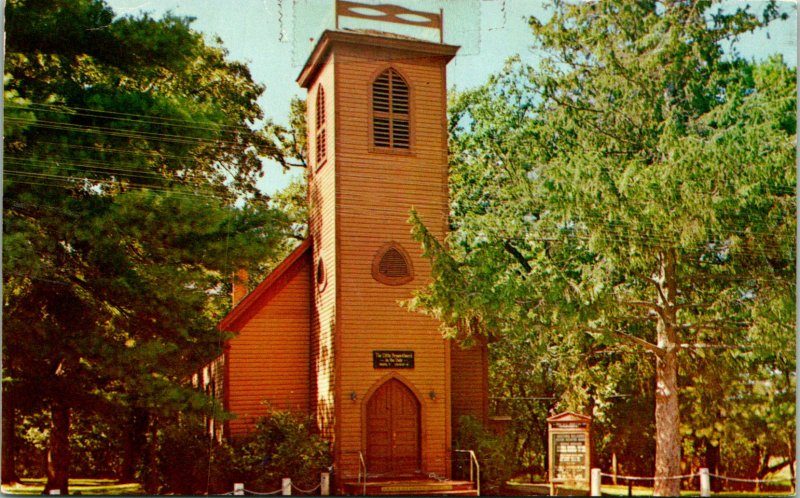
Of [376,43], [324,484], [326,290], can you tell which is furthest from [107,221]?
[376,43]

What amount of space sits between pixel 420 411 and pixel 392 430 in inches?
20.4

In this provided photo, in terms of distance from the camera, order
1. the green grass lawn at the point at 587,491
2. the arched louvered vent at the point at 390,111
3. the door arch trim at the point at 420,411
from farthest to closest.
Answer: the arched louvered vent at the point at 390,111, the door arch trim at the point at 420,411, the green grass lawn at the point at 587,491

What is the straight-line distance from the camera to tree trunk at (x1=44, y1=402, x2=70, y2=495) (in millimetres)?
12773

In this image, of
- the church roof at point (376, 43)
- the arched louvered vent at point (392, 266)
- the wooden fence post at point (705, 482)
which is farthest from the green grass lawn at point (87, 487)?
Result: the wooden fence post at point (705, 482)

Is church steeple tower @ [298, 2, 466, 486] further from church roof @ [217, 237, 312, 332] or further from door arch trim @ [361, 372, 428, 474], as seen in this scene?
church roof @ [217, 237, 312, 332]

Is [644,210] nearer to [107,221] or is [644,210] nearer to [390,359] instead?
[390,359]

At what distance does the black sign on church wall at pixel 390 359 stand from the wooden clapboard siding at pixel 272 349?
112 cm

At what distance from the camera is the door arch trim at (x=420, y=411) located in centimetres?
1481

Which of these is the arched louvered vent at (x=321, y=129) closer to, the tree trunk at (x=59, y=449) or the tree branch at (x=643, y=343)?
the tree branch at (x=643, y=343)

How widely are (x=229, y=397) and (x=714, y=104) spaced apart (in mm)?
8090

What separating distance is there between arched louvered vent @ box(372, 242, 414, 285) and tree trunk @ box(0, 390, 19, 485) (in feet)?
17.8

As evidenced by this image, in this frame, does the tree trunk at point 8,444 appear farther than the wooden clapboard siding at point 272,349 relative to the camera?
No

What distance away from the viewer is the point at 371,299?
1504 cm

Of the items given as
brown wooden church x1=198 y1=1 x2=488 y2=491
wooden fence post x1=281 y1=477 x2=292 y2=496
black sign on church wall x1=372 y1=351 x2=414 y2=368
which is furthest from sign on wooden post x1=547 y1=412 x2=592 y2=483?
wooden fence post x1=281 y1=477 x2=292 y2=496
